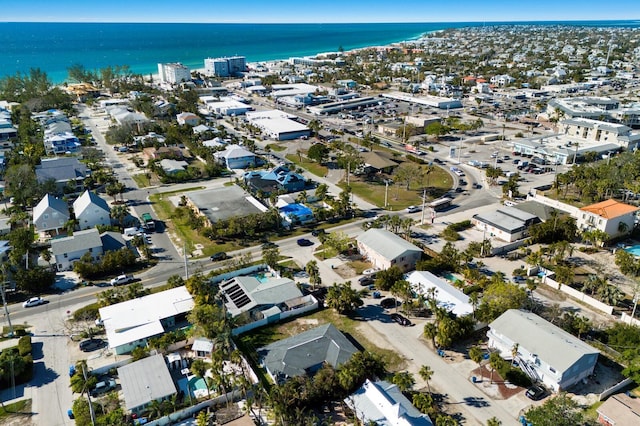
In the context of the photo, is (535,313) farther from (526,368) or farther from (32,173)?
(32,173)

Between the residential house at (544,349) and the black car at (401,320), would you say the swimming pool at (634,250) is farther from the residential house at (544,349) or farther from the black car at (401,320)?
the black car at (401,320)

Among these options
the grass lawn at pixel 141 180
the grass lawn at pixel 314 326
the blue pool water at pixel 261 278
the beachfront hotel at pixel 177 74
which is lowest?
the grass lawn at pixel 314 326

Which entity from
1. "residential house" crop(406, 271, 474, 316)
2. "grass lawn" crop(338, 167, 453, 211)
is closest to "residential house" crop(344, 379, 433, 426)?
"residential house" crop(406, 271, 474, 316)

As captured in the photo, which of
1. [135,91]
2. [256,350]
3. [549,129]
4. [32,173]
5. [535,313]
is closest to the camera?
[256,350]

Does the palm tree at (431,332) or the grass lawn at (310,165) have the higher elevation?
the grass lawn at (310,165)

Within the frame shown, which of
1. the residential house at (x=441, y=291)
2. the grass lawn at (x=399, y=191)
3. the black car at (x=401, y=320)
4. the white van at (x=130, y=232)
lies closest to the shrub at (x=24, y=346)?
the white van at (x=130, y=232)

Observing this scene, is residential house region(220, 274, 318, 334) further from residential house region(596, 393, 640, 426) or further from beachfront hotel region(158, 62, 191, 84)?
beachfront hotel region(158, 62, 191, 84)

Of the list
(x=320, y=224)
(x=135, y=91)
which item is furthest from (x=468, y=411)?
(x=135, y=91)
